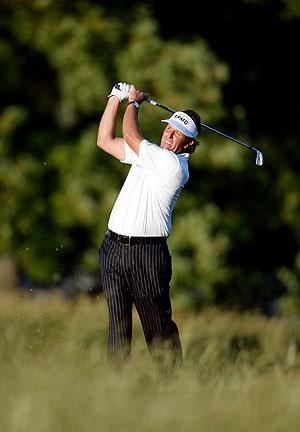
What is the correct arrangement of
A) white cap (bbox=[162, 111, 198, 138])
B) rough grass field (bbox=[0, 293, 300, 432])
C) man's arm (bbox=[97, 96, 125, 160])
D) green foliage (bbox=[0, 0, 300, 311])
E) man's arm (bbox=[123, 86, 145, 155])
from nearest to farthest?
rough grass field (bbox=[0, 293, 300, 432]) < man's arm (bbox=[123, 86, 145, 155]) < white cap (bbox=[162, 111, 198, 138]) < man's arm (bbox=[97, 96, 125, 160]) < green foliage (bbox=[0, 0, 300, 311])

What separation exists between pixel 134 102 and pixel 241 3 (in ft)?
24.2

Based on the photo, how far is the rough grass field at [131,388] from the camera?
567 centimetres

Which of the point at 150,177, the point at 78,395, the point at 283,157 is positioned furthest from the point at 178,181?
the point at 283,157

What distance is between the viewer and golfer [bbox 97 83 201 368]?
7145 mm

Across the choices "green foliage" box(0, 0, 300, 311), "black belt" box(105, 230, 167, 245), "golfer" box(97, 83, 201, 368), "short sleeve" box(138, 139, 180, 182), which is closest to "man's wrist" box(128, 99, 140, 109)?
"golfer" box(97, 83, 201, 368)

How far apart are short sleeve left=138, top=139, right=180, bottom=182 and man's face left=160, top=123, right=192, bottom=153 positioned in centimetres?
22

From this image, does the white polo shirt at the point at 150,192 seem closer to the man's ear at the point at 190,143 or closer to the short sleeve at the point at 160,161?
the short sleeve at the point at 160,161

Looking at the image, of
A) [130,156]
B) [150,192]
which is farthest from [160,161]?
[130,156]

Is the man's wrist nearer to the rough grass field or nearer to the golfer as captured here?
the golfer

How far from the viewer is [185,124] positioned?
7312 mm

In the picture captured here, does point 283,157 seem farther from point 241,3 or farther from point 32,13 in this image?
point 32,13

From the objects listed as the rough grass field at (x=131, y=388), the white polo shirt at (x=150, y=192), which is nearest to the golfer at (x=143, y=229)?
the white polo shirt at (x=150, y=192)

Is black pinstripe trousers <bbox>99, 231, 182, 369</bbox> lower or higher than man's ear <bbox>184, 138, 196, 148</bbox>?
lower

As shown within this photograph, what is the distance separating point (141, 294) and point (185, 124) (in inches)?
41.2
